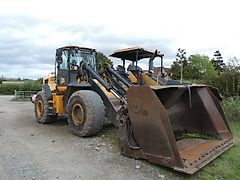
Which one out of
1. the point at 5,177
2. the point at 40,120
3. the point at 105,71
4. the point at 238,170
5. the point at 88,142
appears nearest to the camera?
the point at 5,177

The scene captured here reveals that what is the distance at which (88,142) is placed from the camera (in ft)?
21.1

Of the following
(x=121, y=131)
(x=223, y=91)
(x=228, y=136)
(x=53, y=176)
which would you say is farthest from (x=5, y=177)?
(x=223, y=91)

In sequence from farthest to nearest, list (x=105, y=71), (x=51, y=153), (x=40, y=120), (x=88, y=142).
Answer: (x=40, y=120) < (x=105, y=71) < (x=88, y=142) < (x=51, y=153)

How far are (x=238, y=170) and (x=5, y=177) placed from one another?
3609mm

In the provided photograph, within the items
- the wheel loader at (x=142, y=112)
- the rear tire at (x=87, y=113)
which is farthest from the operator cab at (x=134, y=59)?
the rear tire at (x=87, y=113)

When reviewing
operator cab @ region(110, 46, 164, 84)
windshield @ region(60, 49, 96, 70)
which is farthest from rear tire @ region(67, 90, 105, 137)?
operator cab @ region(110, 46, 164, 84)

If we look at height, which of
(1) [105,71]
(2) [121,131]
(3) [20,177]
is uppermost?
(1) [105,71]

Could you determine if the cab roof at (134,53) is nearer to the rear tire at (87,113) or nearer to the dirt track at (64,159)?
the rear tire at (87,113)

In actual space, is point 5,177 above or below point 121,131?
below

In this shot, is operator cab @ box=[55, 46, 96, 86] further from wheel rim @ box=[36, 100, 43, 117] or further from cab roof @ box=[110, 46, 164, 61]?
wheel rim @ box=[36, 100, 43, 117]

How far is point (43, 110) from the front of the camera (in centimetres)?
891

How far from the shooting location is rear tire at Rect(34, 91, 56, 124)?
28.9 feet

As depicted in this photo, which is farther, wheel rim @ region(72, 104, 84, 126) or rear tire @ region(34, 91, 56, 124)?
rear tire @ region(34, 91, 56, 124)

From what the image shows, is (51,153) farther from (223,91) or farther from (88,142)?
(223,91)
